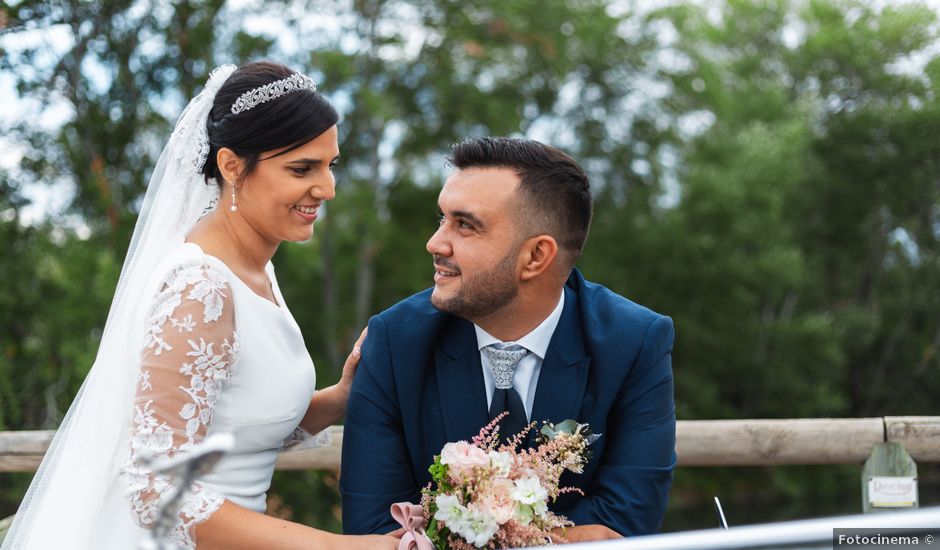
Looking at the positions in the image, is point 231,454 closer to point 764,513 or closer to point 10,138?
point 10,138

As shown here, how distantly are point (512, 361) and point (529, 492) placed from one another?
26.3 inches

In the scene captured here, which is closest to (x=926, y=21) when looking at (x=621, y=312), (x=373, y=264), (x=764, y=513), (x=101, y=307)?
(x=764, y=513)

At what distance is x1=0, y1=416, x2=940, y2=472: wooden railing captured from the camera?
145 inches

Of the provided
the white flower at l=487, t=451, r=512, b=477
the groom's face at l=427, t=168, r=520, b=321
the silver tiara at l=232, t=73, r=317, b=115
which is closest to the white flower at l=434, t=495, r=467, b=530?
the white flower at l=487, t=451, r=512, b=477

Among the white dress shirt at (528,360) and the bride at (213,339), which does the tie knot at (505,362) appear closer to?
the white dress shirt at (528,360)

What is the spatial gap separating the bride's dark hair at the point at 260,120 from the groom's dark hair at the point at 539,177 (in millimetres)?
473

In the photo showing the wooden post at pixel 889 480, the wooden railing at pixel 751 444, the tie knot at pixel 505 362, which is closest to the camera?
the tie knot at pixel 505 362

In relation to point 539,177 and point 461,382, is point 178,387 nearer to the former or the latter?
point 461,382

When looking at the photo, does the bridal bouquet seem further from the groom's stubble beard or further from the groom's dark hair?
the groom's dark hair

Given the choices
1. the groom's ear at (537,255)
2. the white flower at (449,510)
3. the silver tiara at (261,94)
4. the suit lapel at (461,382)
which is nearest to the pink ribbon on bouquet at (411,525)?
the white flower at (449,510)

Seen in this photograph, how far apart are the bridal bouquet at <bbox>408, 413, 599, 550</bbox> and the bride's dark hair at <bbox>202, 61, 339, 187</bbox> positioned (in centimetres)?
108

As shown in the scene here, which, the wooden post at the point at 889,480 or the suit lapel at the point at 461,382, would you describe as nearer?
the suit lapel at the point at 461,382

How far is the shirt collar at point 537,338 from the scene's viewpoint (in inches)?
124

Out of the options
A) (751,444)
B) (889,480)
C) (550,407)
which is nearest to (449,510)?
(550,407)
